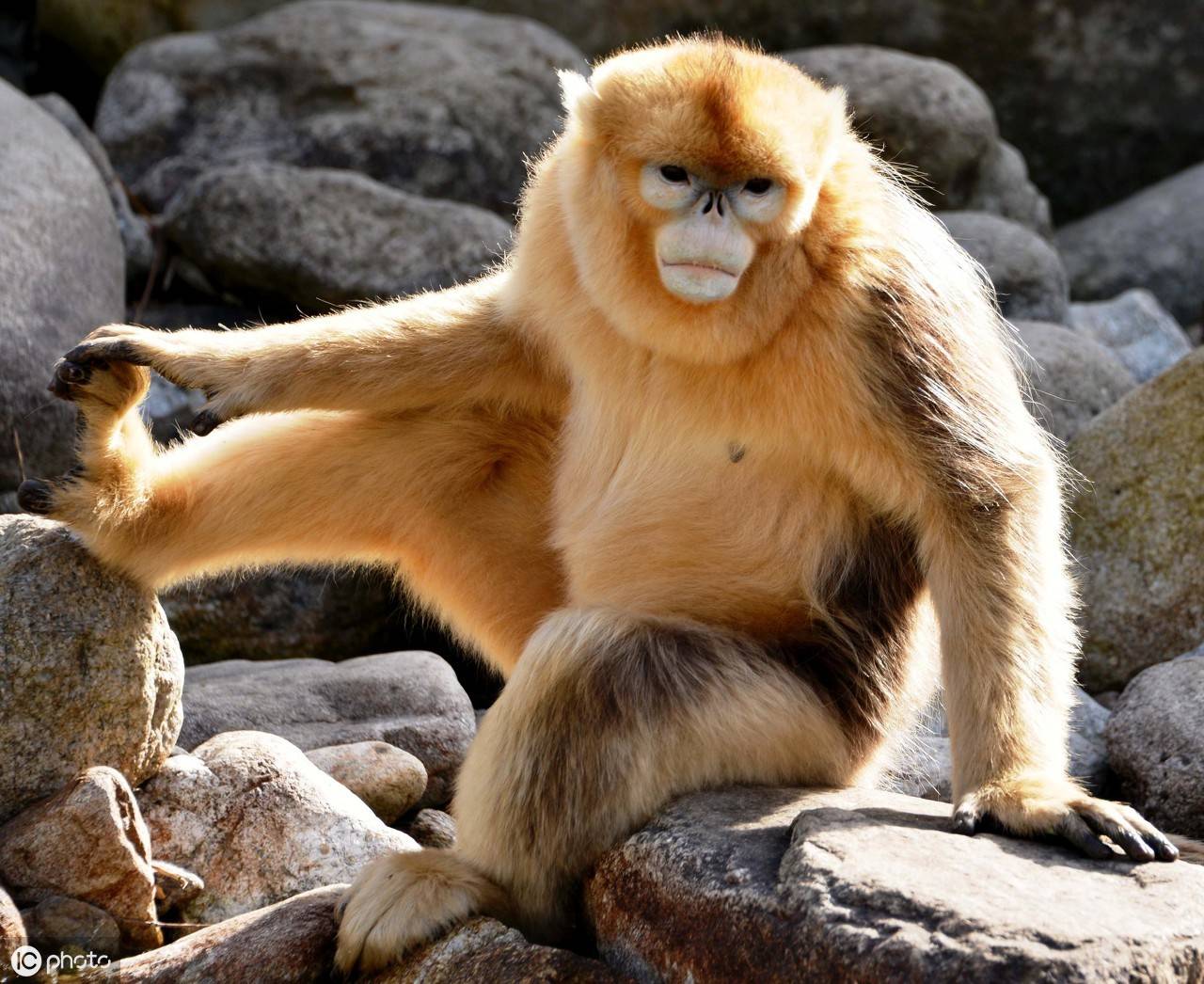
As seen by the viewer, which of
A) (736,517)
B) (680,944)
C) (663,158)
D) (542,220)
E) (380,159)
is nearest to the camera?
(680,944)

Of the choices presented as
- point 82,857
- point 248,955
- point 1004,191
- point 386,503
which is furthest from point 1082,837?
point 1004,191

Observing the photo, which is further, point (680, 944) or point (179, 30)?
point (179, 30)

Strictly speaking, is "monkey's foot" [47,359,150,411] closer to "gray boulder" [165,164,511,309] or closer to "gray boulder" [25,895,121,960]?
"gray boulder" [25,895,121,960]

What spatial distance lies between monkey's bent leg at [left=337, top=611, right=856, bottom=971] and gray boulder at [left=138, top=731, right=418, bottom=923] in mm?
534

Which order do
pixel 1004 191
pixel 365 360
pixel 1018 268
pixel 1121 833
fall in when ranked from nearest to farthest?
pixel 1121 833
pixel 365 360
pixel 1018 268
pixel 1004 191

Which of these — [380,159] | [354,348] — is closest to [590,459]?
[354,348]

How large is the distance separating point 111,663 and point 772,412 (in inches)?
71.4

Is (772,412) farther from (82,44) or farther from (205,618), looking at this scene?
(82,44)

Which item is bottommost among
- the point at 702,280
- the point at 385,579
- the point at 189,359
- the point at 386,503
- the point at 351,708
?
the point at 385,579

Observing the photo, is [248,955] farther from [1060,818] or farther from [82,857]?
[1060,818]

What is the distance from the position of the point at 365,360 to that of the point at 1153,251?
7.46 m

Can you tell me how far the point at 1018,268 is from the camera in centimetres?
797

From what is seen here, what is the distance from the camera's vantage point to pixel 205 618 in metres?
6.37

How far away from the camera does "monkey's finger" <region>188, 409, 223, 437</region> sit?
13.3ft
